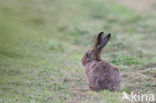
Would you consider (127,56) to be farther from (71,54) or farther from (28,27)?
(28,27)

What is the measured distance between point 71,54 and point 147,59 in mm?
2728

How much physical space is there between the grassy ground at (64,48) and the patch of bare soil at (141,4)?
158cm

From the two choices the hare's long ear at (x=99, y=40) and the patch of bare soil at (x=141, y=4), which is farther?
the patch of bare soil at (x=141, y=4)

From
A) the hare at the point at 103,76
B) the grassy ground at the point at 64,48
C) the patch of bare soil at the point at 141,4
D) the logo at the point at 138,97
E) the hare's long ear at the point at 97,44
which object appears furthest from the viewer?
the patch of bare soil at the point at 141,4

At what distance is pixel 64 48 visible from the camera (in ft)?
43.7

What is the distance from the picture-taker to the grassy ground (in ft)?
24.3

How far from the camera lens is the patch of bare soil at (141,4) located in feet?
85.7

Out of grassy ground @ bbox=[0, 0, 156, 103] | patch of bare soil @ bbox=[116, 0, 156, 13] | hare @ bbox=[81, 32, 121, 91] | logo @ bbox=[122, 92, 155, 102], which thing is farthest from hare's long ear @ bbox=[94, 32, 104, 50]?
patch of bare soil @ bbox=[116, 0, 156, 13]

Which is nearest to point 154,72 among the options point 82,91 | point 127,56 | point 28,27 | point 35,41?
point 127,56

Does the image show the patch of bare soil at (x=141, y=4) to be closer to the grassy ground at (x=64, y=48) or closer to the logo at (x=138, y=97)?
the grassy ground at (x=64, y=48)

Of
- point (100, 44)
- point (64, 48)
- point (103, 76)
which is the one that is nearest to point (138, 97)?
point (103, 76)

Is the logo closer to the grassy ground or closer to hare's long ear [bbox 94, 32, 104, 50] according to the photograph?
the grassy ground

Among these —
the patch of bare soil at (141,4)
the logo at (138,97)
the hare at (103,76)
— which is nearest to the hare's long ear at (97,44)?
the hare at (103,76)

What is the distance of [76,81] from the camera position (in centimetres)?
855
